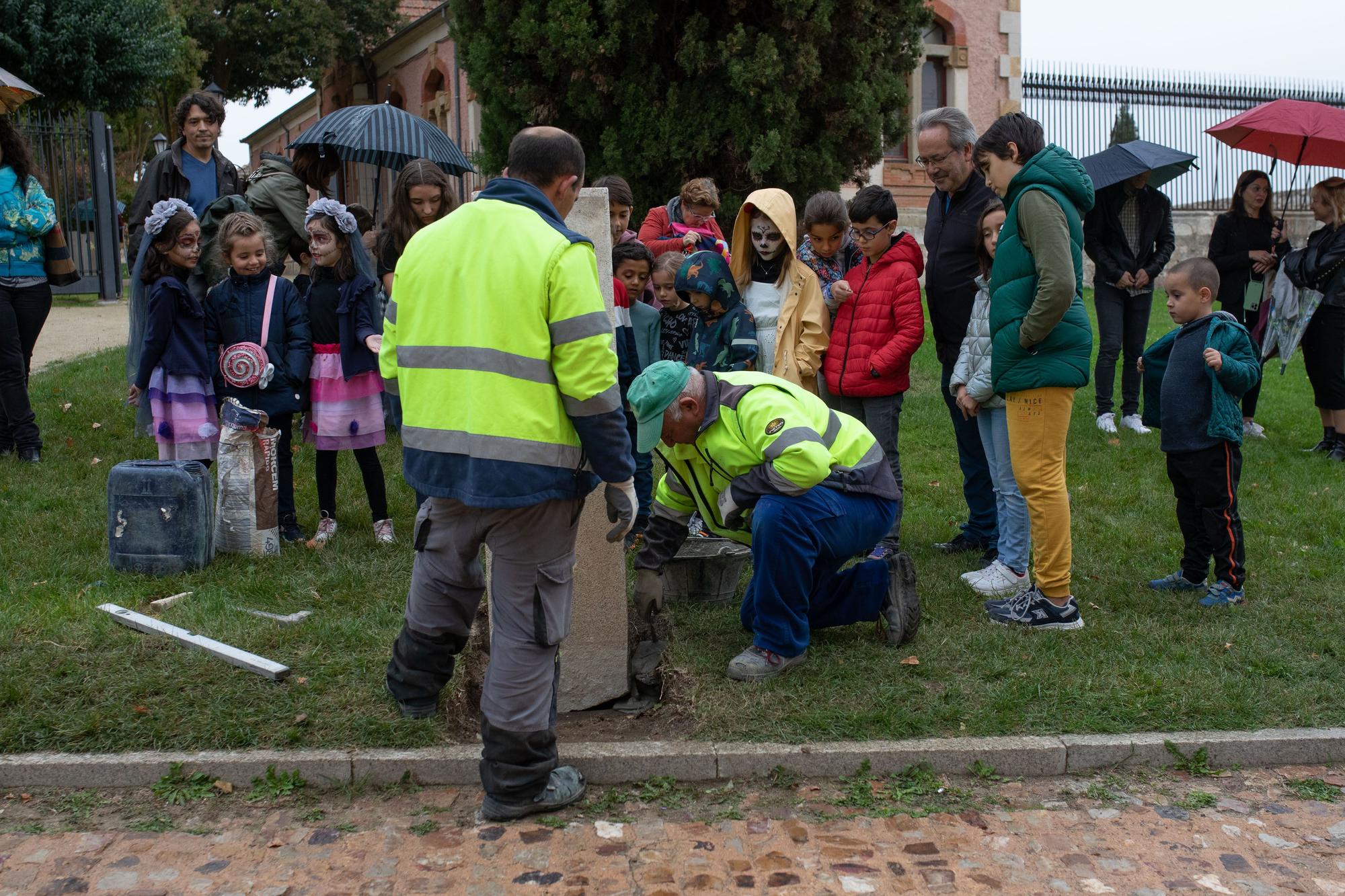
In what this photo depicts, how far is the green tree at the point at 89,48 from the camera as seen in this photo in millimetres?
20691

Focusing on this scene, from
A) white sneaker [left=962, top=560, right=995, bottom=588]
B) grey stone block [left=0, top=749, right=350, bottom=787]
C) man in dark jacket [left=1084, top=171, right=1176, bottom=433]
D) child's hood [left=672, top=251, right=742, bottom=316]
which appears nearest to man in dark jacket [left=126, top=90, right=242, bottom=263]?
child's hood [left=672, top=251, right=742, bottom=316]

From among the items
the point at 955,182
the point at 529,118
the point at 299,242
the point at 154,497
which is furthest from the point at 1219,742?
the point at 529,118

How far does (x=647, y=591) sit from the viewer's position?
→ 481cm

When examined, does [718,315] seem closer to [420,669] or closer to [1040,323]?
[1040,323]

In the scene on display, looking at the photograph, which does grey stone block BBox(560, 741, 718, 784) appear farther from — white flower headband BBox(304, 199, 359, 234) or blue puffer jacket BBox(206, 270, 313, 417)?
white flower headband BBox(304, 199, 359, 234)

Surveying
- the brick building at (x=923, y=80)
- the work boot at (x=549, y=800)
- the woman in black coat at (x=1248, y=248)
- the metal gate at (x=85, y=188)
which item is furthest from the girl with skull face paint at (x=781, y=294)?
the brick building at (x=923, y=80)

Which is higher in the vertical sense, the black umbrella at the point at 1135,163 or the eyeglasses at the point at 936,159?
the black umbrella at the point at 1135,163

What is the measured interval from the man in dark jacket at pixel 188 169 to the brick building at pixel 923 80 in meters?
11.6

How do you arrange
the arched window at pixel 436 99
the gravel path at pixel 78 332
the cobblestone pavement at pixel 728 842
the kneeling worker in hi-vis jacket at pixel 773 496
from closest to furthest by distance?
the cobblestone pavement at pixel 728 842
the kneeling worker in hi-vis jacket at pixel 773 496
the gravel path at pixel 78 332
the arched window at pixel 436 99

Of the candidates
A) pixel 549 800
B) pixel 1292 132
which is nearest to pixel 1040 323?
pixel 549 800

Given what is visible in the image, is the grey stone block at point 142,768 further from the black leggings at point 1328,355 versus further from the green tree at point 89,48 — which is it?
the green tree at point 89,48

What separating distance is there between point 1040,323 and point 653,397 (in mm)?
1703

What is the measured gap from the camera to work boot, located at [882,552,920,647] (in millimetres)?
5043

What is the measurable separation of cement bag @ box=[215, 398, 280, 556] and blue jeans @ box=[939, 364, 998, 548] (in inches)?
139
